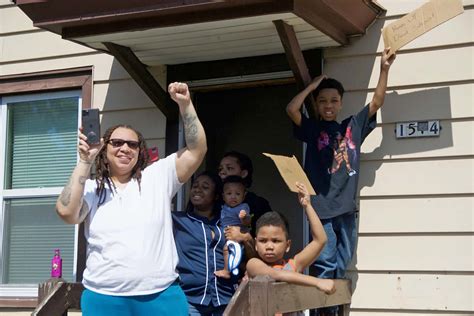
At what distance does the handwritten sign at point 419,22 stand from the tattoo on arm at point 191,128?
4.96ft

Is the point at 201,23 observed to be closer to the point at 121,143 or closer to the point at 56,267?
the point at 121,143

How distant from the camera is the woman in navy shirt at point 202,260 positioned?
4.28m

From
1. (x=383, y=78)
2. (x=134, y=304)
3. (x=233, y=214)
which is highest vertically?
(x=383, y=78)

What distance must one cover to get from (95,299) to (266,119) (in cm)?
321

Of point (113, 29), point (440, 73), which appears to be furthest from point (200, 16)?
point (440, 73)

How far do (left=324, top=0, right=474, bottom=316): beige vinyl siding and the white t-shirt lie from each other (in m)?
1.59

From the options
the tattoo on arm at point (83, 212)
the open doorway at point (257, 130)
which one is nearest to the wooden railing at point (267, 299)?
the tattoo on arm at point (83, 212)

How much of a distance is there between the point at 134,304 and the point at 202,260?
2.72 ft

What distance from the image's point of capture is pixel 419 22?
450 centimetres

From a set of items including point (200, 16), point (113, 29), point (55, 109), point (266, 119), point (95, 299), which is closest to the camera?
point (95, 299)

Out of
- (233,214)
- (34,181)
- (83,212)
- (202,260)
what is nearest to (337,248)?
(233,214)

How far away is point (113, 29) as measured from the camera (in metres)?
4.68

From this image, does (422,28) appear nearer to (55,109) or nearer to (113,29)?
(113,29)

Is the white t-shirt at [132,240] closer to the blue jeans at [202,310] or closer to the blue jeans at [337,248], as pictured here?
the blue jeans at [202,310]
